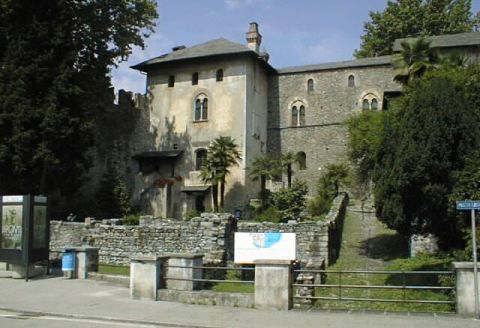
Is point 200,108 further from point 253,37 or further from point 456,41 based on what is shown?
point 456,41

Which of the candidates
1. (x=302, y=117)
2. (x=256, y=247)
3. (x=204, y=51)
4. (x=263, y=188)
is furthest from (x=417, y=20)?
(x=256, y=247)

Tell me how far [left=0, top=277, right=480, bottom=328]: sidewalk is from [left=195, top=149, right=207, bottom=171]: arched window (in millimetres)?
26775

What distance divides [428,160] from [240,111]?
2717 centimetres

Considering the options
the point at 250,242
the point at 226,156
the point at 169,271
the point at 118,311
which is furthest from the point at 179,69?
the point at 118,311

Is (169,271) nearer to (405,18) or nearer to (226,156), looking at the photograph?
(226,156)

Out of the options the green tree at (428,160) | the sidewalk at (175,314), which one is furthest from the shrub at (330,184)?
the sidewalk at (175,314)

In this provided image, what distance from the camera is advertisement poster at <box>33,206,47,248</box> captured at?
18.9 meters

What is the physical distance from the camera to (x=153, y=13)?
45281mm

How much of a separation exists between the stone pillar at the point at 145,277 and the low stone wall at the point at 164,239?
9.57 metres

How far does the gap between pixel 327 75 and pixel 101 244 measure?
88.3 feet

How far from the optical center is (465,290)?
37.8 ft

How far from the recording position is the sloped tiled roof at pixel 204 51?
141 feet

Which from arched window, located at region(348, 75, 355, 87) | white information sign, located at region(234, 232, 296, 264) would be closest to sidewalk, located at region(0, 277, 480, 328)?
white information sign, located at region(234, 232, 296, 264)


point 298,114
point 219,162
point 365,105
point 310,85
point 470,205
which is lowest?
point 470,205
